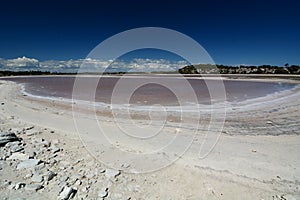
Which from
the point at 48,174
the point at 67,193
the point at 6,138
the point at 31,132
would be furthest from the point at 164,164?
the point at 31,132

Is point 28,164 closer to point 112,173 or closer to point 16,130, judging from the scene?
point 112,173

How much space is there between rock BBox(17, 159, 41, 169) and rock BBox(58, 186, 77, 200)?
1417mm

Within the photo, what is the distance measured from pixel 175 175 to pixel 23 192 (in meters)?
3.20

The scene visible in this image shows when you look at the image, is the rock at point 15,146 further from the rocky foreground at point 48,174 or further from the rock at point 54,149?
the rock at point 54,149

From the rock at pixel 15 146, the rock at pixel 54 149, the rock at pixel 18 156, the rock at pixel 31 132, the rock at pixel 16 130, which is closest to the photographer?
the rock at pixel 18 156

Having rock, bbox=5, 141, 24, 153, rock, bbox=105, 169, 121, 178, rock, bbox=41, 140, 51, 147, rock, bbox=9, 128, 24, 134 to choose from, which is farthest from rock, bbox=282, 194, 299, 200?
rock, bbox=9, 128, 24, 134

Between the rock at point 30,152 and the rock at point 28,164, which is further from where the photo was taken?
the rock at point 30,152

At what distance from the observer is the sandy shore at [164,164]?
3.72 meters

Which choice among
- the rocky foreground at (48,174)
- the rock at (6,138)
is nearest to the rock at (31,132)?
the rock at (6,138)

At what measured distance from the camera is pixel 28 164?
14.6ft

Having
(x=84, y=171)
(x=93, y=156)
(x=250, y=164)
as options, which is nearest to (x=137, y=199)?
(x=84, y=171)

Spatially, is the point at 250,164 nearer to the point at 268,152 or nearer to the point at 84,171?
the point at 268,152

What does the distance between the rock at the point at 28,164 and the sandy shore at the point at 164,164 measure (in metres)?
0.15

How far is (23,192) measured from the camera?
3.50 metres
